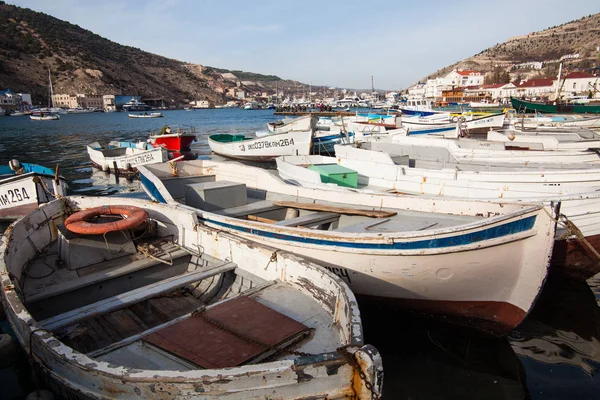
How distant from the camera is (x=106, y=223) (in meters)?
6.41

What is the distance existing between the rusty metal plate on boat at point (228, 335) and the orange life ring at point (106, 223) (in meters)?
2.79

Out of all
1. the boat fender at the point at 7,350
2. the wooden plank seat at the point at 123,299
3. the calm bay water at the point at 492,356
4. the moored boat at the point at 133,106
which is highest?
the moored boat at the point at 133,106

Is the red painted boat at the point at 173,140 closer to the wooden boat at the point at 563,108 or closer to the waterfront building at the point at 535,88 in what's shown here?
the wooden boat at the point at 563,108

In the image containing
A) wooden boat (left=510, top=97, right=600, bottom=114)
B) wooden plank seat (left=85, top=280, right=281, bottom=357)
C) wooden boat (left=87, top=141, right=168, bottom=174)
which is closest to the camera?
wooden plank seat (left=85, top=280, right=281, bottom=357)

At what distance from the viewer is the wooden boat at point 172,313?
3.00 m

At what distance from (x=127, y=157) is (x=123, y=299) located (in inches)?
730

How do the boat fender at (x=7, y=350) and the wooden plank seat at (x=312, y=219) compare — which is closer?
the boat fender at (x=7, y=350)

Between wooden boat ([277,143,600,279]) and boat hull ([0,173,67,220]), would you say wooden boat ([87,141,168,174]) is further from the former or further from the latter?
wooden boat ([277,143,600,279])

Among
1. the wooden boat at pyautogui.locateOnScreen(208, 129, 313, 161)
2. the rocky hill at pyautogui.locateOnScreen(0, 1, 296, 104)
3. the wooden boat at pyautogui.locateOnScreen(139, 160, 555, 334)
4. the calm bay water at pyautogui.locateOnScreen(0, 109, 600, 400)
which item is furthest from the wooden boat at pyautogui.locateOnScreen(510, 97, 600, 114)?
the rocky hill at pyautogui.locateOnScreen(0, 1, 296, 104)

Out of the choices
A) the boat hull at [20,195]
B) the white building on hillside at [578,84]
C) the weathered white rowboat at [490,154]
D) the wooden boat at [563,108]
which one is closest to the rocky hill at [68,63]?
the wooden boat at [563,108]

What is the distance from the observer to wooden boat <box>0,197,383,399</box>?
3.00 meters

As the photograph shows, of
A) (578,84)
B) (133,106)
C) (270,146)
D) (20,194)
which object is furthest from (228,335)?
(133,106)

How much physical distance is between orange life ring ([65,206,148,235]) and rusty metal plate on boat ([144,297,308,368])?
279 cm

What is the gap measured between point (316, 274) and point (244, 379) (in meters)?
2.09
